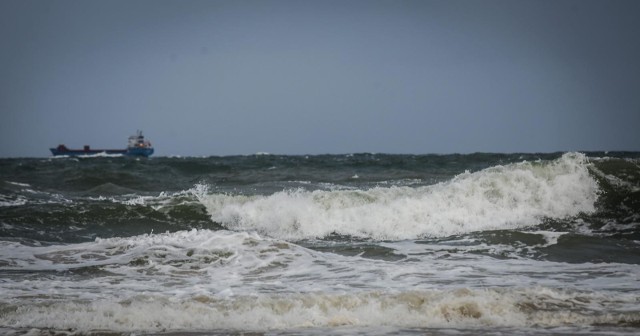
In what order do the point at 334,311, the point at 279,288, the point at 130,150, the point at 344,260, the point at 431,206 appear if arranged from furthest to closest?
the point at 130,150
the point at 431,206
the point at 344,260
the point at 279,288
the point at 334,311

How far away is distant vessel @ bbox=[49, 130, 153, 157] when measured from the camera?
73500mm

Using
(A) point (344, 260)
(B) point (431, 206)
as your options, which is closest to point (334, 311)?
(A) point (344, 260)

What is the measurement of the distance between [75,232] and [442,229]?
24.0 feet

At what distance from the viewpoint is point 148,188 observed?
21.7 m

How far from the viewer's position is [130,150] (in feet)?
241

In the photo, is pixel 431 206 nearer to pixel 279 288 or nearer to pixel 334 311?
pixel 279 288

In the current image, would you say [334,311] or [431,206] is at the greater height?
[431,206]

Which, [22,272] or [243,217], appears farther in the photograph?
[243,217]

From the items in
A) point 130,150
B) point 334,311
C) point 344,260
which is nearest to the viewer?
point 334,311

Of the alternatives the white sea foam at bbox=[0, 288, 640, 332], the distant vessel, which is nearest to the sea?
the white sea foam at bbox=[0, 288, 640, 332]

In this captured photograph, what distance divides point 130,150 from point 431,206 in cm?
6412

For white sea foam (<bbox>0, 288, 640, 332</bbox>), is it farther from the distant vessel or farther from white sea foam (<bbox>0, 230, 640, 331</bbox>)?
the distant vessel

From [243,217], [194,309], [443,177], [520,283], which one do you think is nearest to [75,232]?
[243,217]

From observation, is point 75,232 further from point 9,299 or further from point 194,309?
point 194,309
